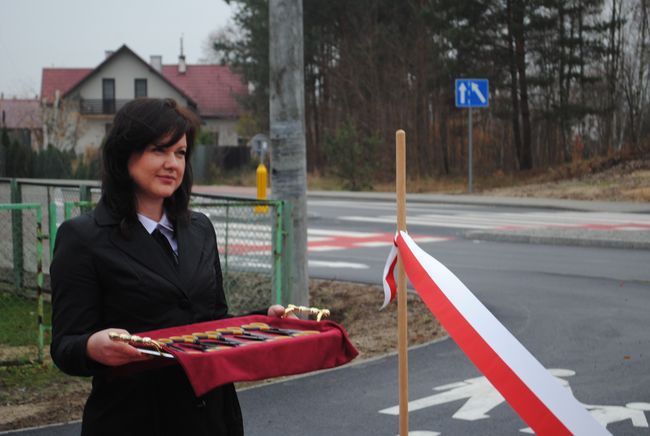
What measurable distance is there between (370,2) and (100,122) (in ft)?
101

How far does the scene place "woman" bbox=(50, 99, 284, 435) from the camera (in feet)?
10.7

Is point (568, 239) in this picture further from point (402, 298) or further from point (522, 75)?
point (522, 75)

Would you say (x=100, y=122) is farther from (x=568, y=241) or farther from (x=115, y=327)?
(x=115, y=327)

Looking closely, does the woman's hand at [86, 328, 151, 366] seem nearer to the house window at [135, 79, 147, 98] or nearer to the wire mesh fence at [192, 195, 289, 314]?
the wire mesh fence at [192, 195, 289, 314]

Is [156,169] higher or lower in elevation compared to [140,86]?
lower

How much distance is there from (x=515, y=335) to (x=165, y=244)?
22.0ft

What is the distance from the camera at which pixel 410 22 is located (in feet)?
147

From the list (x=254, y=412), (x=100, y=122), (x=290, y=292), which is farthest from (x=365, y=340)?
(x=100, y=122)

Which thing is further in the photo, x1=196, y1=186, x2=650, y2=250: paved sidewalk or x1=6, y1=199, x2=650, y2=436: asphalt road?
x1=196, y1=186, x2=650, y2=250: paved sidewalk

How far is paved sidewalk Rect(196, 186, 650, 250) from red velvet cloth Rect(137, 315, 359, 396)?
14.1 meters

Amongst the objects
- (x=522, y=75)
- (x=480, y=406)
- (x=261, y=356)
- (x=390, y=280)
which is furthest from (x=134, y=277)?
(x=522, y=75)

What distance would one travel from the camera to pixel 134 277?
330 cm

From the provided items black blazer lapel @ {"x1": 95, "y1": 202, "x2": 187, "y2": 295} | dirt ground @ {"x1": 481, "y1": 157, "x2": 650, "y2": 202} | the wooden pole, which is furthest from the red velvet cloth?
dirt ground @ {"x1": 481, "y1": 157, "x2": 650, "y2": 202}

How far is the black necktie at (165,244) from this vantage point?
11.2ft
